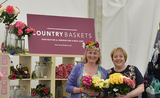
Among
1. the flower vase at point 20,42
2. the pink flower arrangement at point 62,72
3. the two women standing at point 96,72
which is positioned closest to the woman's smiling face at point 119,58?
the two women standing at point 96,72

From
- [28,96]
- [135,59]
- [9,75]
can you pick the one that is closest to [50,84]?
[28,96]

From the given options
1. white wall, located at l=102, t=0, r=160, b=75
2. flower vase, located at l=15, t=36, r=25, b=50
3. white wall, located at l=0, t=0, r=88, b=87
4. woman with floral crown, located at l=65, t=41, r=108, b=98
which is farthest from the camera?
white wall, located at l=0, t=0, r=88, b=87

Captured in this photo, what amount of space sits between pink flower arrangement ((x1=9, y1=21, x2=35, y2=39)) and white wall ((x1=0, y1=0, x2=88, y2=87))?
1.20m

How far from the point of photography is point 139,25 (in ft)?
15.4

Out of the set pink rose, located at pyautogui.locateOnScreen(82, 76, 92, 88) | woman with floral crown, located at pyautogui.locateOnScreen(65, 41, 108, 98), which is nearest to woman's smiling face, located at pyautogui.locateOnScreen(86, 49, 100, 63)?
woman with floral crown, located at pyautogui.locateOnScreen(65, 41, 108, 98)

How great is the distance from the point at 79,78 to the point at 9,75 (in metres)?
1.42

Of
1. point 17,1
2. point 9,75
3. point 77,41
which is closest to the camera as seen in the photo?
point 9,75

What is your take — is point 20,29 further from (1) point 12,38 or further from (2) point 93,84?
(2) point 93,84

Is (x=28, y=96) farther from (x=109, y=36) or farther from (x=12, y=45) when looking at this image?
(x=109, y=36)

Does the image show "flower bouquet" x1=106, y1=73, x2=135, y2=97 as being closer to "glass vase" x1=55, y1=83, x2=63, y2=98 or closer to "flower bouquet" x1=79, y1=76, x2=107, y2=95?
"flower bouquet" x1=79, y1=76, x2=107, y2=95

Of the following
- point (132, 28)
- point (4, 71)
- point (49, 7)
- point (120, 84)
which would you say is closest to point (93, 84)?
point (120, 84)

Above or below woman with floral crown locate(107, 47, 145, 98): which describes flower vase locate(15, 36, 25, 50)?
above

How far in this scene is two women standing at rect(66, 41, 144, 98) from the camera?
8.79ft

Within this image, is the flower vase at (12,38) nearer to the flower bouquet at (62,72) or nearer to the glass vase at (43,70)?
the glass vase at (43,70)
